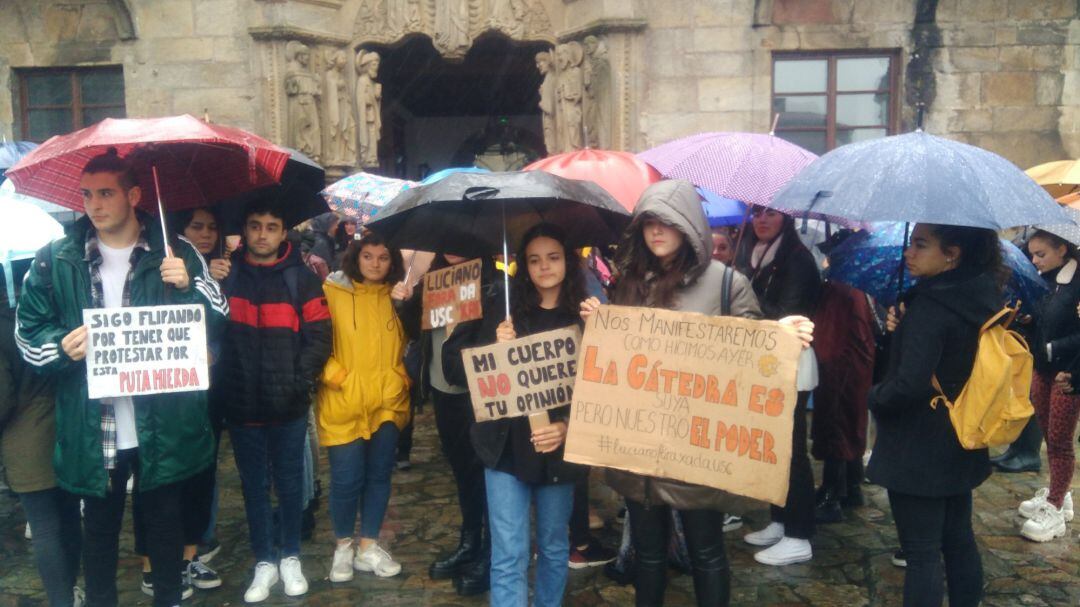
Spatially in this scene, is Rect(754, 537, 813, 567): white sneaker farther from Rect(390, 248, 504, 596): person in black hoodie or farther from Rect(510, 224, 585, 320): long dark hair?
Rect(510, 224, 585, 320): long dark hair

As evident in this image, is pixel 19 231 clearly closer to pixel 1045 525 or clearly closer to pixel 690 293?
pixel 690 293

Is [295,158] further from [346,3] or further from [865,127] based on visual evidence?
[865,127]

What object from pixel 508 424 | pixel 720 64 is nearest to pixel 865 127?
pixel 720 64

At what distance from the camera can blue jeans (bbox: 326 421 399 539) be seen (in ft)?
13.7

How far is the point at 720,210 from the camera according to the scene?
535cm

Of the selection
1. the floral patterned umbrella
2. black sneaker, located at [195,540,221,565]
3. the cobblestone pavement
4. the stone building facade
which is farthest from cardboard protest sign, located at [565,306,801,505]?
the stone building facade

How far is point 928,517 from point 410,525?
303 cm

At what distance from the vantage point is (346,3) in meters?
9.86

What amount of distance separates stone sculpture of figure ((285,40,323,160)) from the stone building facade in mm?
15

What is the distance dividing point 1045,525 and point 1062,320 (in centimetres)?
117

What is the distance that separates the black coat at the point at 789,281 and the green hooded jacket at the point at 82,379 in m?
2.76

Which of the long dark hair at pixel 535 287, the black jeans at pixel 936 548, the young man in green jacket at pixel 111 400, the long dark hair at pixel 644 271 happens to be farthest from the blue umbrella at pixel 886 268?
the young man in green jacket at pixel 111 400

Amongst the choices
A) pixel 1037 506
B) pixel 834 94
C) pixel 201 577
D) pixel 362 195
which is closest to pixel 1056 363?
pixel 1037 506

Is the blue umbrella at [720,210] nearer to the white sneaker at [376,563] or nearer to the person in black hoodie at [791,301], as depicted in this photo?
the person in black hoodie at [791,301]
